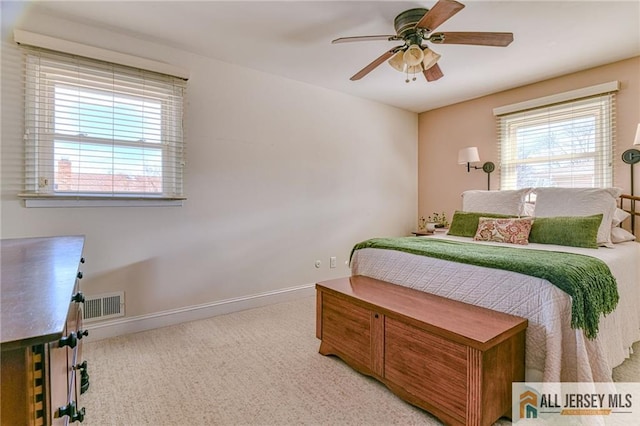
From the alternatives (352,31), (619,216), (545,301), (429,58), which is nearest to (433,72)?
(429,58)

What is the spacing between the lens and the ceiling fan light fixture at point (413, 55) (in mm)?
2135

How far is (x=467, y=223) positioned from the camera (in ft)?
10.3

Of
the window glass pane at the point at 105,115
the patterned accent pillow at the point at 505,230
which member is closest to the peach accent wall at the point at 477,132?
the patterned accent pillow at the point at 505,230

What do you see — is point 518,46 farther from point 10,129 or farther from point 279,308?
point 10,129

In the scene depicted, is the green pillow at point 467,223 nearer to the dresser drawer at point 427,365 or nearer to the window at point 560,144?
the window at point 560,144

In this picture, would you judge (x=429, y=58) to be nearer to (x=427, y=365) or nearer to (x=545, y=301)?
(x=545, y=301)

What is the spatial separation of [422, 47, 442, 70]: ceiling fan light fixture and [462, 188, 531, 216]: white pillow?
162cm

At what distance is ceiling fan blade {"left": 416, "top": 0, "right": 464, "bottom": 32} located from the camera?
161 centimetres

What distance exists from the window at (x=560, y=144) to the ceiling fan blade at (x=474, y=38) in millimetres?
1832

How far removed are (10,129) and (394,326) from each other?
2.81 m

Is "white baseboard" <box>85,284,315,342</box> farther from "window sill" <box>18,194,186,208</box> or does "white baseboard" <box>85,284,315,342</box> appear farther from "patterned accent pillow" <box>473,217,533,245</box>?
"patterned accent pillow" <box>473,217,533,245</box>

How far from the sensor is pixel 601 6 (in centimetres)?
213

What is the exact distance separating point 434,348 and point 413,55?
1862 millimetres

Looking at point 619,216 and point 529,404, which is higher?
point 619,216
